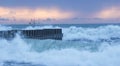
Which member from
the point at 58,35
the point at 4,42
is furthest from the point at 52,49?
the point at 58,35

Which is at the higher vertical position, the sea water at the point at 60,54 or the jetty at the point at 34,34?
the jetty at the point at 34,34

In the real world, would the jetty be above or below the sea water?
above

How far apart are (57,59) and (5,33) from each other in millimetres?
15278

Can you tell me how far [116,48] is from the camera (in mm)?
24516

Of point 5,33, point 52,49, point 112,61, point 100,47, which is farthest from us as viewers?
point 5,33

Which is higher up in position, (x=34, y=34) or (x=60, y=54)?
(x=34, y=34)

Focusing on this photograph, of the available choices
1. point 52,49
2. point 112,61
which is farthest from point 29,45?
point 112,61

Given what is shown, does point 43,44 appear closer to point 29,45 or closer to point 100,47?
point 29,45

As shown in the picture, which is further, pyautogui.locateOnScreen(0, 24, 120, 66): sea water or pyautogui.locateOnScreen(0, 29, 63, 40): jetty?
pyautogui.locateOnScreen(0, 29, 63, 40): jetty

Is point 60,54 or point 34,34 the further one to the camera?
point 34,34

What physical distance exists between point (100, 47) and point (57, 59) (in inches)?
197

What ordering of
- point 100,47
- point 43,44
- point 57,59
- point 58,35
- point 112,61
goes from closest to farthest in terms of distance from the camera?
point 112,61, point 57,59, point 100,47, point 43,44, point 58,35

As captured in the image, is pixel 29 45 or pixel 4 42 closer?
pixel 29 45

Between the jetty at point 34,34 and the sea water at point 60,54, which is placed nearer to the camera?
the sea water at point 60,54
